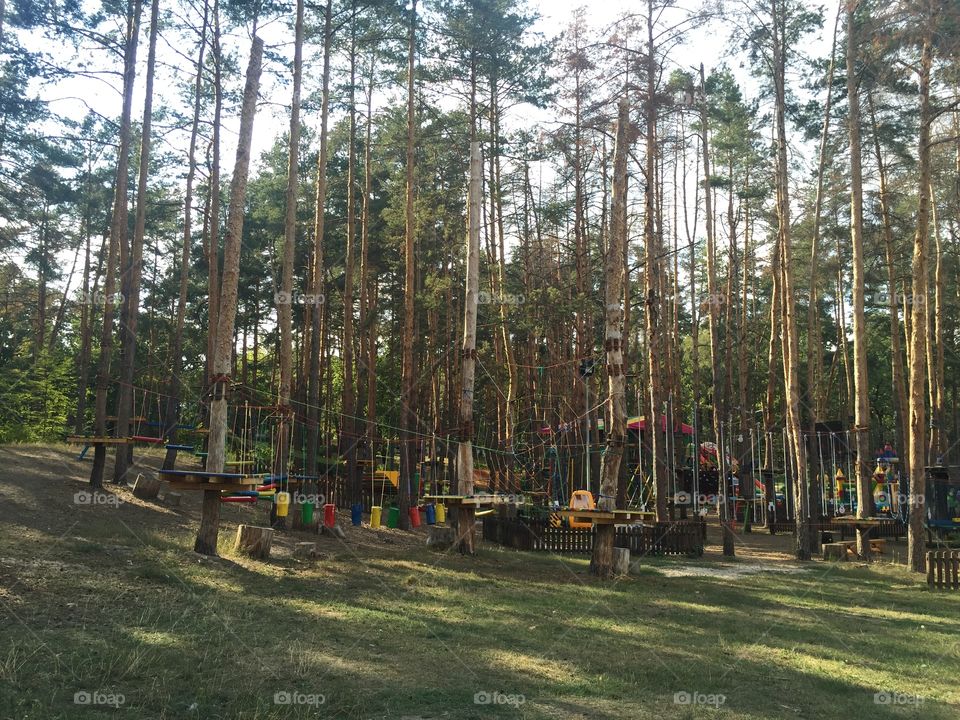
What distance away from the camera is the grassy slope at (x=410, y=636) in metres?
6.04

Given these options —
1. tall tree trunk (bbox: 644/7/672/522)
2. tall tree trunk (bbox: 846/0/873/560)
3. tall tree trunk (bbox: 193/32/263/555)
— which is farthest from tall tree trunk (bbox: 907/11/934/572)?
tall tree trunk (bbox: 193/32/263/555)

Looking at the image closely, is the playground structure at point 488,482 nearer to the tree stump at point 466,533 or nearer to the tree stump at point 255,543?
the tree stump at point 466,533

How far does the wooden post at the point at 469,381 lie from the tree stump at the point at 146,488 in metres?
6.26

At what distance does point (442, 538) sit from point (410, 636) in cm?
761

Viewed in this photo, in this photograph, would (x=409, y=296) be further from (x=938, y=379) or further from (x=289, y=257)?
(x=938, y=379)

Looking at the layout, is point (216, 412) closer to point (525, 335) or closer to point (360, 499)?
point (360, 499)

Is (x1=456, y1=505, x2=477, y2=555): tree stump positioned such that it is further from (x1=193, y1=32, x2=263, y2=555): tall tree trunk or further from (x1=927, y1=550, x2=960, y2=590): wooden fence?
(x1=927, y1=550, x2=960, y2=590): wooden fence

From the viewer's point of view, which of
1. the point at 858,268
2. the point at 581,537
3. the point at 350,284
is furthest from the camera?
the point at 350,284

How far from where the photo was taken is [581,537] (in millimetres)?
17797

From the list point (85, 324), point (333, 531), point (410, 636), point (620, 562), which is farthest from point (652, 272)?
point (85, 324)

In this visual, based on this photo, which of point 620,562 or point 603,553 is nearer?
point 603,553

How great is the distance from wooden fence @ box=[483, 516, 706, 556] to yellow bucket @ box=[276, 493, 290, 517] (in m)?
5.22

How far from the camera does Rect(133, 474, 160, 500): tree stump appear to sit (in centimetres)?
1611

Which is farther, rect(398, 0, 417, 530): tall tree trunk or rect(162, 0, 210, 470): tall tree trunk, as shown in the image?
rect(162, 0, 210, 470): tall tree trunk
